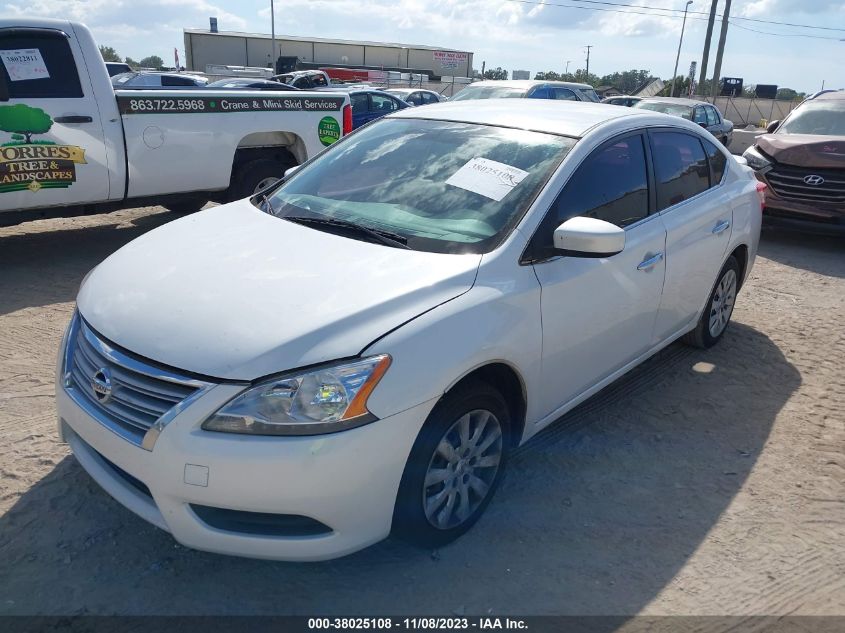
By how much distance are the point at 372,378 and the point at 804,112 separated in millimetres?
9897

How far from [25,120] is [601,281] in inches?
198

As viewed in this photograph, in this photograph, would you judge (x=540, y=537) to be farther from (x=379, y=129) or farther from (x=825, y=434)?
(x=379, y=129)

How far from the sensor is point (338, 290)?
2658 mm

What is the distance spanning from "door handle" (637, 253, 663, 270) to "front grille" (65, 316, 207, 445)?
94.2 inches

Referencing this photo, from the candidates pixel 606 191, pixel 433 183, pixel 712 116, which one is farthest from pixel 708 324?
pixel 712 116

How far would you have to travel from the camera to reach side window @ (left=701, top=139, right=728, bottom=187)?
4.70m

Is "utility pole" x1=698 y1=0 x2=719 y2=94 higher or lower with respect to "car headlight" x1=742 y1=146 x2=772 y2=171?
higher

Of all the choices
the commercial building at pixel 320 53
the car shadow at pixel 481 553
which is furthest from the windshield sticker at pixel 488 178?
the commercial building at pixel 320 53

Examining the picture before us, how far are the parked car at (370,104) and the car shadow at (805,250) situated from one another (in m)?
8.37

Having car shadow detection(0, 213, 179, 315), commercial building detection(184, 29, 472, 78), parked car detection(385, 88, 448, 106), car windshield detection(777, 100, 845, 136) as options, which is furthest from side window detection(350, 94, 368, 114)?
commercial building detection(184, 29, 472, 78)

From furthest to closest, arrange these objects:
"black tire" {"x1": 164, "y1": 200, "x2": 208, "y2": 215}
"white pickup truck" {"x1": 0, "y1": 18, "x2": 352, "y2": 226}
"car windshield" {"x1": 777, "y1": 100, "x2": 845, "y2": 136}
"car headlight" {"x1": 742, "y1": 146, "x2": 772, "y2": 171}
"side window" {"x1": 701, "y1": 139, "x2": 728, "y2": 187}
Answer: "car windshield" {"x1": 777, "y1": 100, "x2": 845, "y2": 136}
"car headlight" {"x1": 742, "y1": 146, "x2": 772, "y2": 171}
"black tire" {"x1": 164, "y1": 200, "x2": 208, "y2": 215}
"white pickup truck" {"x1": 0, "y1": 18, "x2": 352, "y2": 226}
"side window" {"x1": 701, "y1": 139, "x2": 728, "y2": 187}

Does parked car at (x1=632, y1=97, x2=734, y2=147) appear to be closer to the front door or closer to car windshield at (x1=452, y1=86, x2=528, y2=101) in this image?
car windshield at (x1=452, y1=86, x2=528, y2=101)

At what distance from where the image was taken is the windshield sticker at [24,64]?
18.7 ft

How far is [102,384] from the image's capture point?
2543mm
